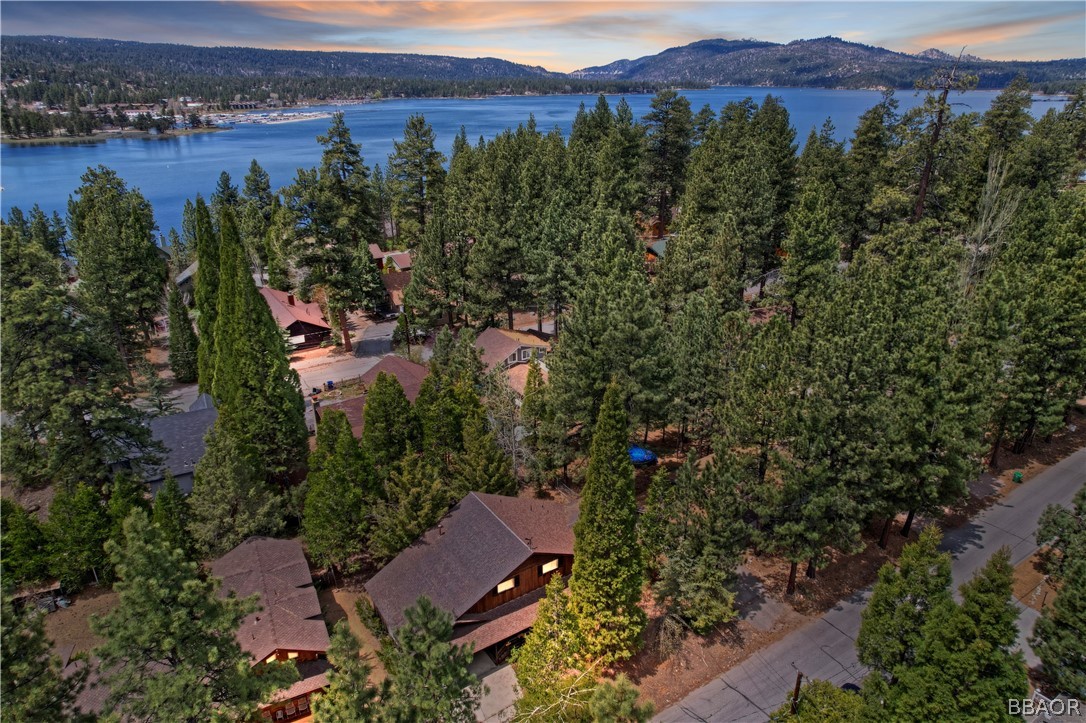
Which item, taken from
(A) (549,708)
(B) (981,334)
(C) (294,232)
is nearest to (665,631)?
(A) (549,708)

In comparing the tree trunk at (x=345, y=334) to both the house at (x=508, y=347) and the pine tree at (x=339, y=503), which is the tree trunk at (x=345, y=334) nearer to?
the house at (x=508, y=347)

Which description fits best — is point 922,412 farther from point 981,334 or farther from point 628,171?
point 628,171

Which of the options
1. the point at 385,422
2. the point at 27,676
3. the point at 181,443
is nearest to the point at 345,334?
the point at 181,443

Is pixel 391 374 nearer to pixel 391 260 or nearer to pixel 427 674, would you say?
pixel 427 674

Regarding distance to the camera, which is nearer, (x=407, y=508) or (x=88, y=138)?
(x=407, y=508)

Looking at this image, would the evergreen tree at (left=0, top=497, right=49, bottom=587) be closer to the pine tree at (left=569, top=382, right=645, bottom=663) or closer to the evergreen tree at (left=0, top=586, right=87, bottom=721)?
the evergreen tree at (left=0, top=586, right=87, bottom=721)
